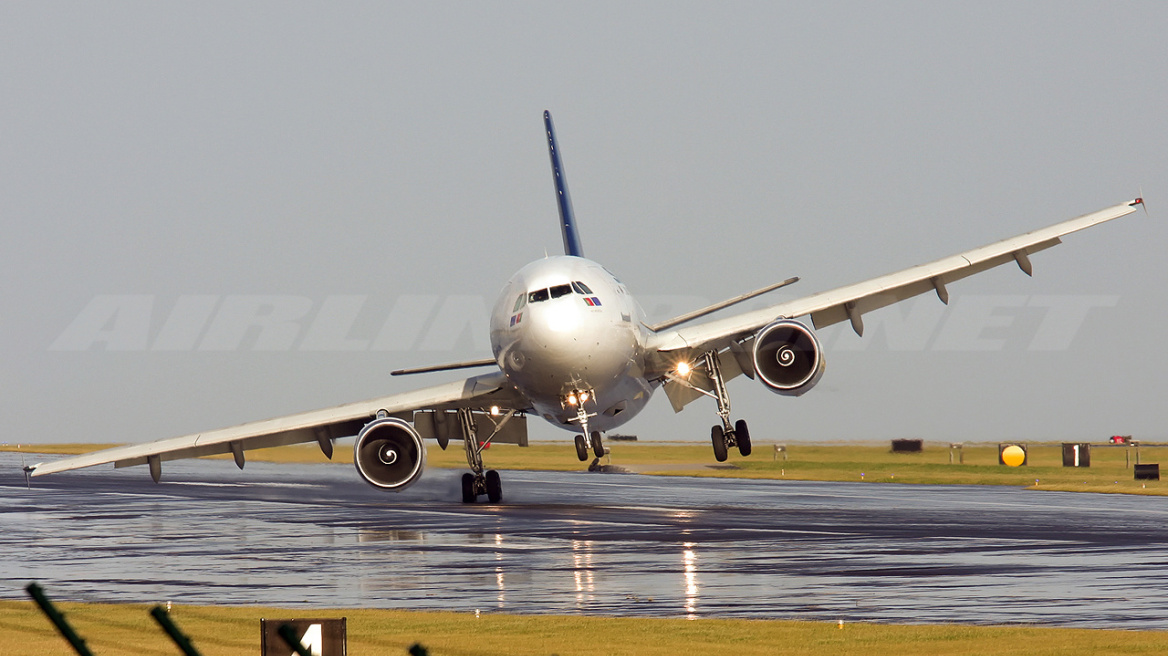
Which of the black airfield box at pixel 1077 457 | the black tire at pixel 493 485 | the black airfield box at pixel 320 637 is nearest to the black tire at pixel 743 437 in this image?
the black tire at pixel 493 485

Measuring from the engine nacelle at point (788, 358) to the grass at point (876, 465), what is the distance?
22397 millimetres

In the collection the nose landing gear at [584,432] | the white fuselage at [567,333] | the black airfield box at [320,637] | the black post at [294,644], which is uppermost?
the white fuselage at [567,333]

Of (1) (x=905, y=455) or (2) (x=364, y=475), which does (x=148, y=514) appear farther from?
(1) (x=905, y=455)

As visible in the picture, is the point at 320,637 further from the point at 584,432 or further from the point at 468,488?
the point at 468,488

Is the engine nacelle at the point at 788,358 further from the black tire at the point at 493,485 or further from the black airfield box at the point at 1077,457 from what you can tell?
the black airfield box at the point at 1077,457

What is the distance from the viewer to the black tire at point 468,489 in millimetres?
41156

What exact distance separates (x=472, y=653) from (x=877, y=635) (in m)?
4.52

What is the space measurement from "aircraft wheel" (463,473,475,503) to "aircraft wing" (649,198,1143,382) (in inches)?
295

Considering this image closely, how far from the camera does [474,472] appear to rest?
134 ft

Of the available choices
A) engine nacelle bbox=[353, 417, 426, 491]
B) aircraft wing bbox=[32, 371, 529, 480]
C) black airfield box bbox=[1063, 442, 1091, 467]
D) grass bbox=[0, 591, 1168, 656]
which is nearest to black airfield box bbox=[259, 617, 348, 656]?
grass bbox=[0, 591, 1168, 656]

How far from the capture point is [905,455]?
72.9m

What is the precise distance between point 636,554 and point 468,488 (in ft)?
51.9

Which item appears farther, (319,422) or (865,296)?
(319,422)

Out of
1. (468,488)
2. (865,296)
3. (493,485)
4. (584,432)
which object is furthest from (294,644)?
(493,485)
